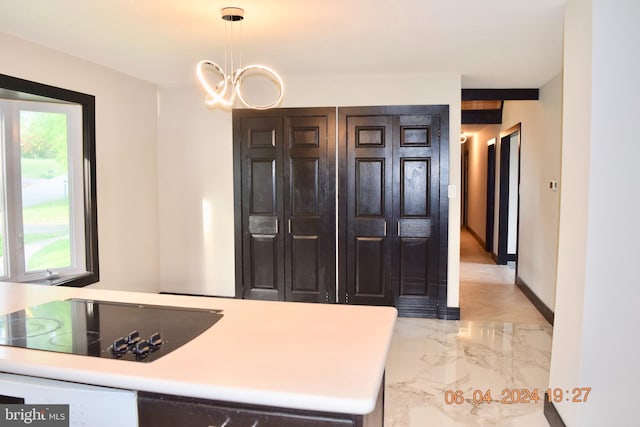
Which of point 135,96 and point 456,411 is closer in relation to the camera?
point 456,411

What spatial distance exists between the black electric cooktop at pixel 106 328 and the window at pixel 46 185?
6.85ft

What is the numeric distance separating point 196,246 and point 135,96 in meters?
1.69

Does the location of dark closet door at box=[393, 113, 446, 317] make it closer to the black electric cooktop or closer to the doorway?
the black electric cooktop

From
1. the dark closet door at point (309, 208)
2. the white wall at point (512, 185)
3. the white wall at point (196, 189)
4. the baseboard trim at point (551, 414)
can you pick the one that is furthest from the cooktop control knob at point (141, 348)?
the white wall at point (512, 185)

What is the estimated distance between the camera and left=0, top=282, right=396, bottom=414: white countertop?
1224 mm

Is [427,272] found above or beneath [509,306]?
above

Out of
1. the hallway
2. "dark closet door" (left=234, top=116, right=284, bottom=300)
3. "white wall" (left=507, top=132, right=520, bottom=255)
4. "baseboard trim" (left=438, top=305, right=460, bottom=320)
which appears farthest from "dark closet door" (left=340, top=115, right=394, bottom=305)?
"white wall" (left=507, top=132, right=520, bottom=255)

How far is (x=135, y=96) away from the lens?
4.88 metres

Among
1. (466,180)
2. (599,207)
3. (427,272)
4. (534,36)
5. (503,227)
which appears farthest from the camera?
(466,180)

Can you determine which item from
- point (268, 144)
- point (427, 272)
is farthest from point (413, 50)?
point (427, 272)

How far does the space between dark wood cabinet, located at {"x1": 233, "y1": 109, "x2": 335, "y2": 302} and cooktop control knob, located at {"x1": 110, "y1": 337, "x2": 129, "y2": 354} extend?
3.50 metres

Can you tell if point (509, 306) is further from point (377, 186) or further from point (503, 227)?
point (503, 227)

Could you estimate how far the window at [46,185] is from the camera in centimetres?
366

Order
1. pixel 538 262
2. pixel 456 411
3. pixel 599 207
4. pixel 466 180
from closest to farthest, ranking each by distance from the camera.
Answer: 1. pixel 599 207
2. pixel 456 411
3. pixel 538 262
4. pixel 466 180
